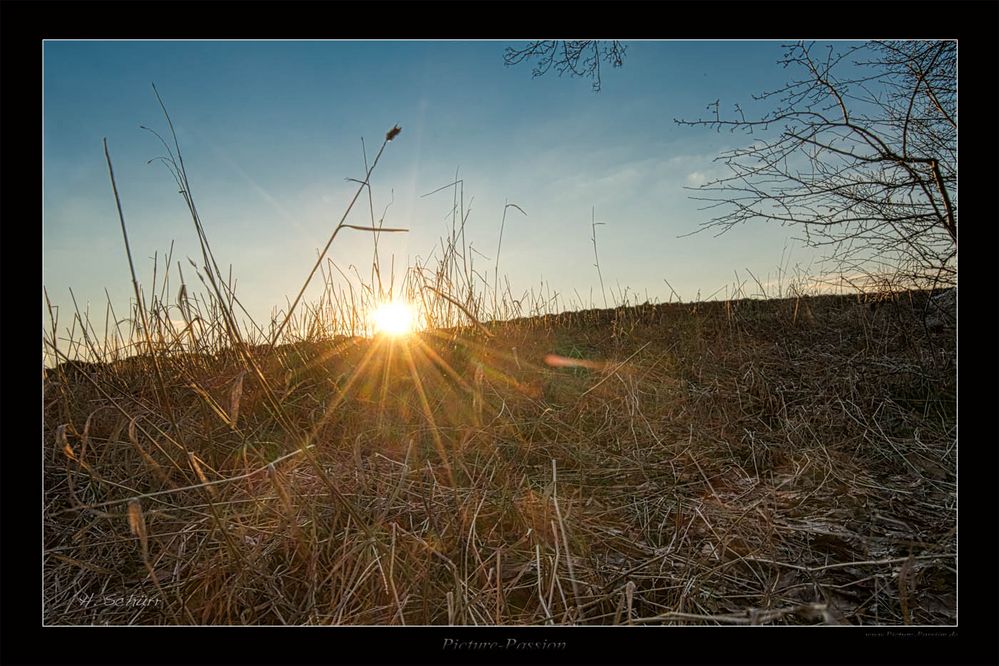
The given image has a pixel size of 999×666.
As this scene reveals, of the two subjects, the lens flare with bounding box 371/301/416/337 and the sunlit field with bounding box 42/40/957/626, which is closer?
the sunlit field with bounding box 42/40/957/626

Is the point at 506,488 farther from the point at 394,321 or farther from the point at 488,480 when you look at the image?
the point at 394,321

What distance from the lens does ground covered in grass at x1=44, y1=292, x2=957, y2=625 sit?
0.86 metres

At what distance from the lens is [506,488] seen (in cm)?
115

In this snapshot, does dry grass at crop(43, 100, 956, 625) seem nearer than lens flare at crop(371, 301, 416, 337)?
Yes

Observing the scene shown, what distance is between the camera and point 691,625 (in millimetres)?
800

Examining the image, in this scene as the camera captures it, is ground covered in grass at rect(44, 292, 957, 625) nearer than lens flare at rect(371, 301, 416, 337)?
Yes

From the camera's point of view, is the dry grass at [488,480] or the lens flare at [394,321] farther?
the lens flare at [394,321]

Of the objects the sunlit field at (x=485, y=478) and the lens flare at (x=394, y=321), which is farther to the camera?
the lens flare at (x=394, y=321)

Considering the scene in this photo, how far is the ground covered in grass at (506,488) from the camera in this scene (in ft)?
2.82

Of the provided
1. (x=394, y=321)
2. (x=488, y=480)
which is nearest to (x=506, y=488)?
(x=488, y=480)
